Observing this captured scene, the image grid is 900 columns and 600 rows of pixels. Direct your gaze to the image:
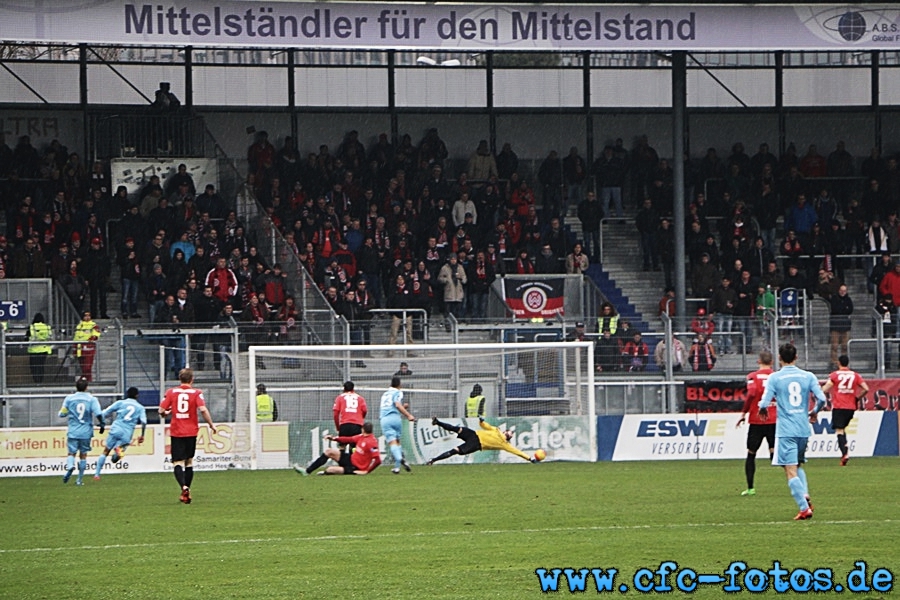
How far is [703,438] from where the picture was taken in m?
28.5

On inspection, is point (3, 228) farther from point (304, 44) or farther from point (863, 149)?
point (863, 149)

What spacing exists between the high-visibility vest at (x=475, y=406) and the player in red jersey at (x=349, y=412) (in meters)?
3.92

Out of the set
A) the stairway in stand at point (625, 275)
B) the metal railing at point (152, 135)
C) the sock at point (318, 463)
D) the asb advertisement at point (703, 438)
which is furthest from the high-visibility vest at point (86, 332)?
the stairway in stand at point (625, 275)

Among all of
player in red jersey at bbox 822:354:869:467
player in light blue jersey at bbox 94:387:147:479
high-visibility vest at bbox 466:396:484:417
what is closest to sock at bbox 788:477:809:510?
player in red jersey at bbox 822:354:869:467

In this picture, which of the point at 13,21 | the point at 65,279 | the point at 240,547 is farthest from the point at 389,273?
the point at 240,547

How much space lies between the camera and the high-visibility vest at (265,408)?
27.6 metres

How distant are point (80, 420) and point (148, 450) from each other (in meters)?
3.63

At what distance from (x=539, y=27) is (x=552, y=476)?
10786 mm

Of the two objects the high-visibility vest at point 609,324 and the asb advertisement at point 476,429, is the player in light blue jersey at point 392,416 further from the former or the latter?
the high-visibility vest at point 609,324

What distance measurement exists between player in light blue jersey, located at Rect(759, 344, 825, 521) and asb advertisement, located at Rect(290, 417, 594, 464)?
44.5 feet

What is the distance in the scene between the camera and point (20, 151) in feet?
112

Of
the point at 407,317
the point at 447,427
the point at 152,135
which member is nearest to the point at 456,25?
the point at 407,317

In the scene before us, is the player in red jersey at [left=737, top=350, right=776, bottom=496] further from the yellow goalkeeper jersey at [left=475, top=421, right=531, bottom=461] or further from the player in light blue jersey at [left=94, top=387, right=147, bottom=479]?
the player in light blue jersey at [left=94, top=387, right=147, bottom=479]

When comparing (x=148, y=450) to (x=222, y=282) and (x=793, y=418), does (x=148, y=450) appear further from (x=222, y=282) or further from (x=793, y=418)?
(x=793, y=418)
